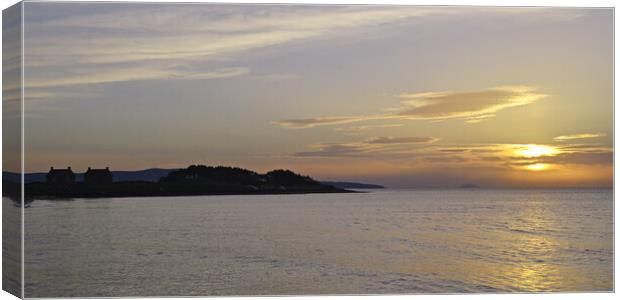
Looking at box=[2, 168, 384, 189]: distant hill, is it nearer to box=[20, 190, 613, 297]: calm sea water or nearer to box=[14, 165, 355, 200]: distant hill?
box=[14, 165, 355, 200]: distant hill

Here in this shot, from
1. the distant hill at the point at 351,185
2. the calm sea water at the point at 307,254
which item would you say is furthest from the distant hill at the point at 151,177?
the calm sea water at the point at 307,254

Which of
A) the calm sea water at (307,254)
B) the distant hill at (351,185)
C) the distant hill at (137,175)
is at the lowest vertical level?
the calm sea water at (307,254)

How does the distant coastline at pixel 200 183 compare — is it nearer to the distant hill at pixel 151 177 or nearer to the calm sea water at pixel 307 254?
the distant hill at pixel 151 177

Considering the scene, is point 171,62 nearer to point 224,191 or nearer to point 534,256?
point 224,191

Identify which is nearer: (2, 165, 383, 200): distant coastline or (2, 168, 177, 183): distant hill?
(2, 168, 177, 183): distant hill

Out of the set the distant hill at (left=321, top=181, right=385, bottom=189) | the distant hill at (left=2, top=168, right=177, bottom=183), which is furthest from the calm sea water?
the distant hill at (left=2, top=168, right=177, bottom=183)

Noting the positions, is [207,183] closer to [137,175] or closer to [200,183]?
[200,183]

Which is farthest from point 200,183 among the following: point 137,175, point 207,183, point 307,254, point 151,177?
point 307,254

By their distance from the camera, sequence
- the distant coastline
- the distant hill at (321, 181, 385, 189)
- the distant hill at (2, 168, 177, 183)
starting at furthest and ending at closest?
the distant hill at (321, 181, 385, 189), the distant coastline, the distant hill at (2, 168, 177, 183)
